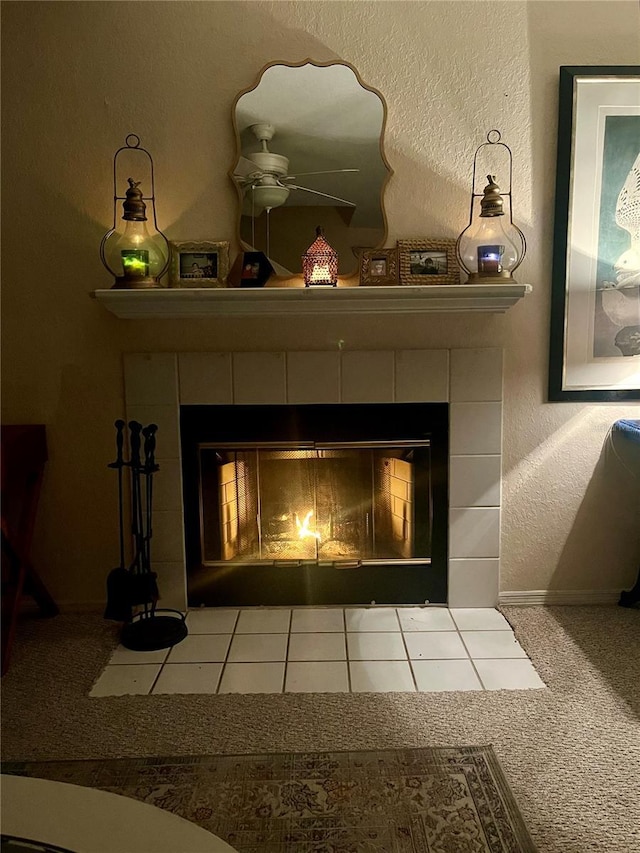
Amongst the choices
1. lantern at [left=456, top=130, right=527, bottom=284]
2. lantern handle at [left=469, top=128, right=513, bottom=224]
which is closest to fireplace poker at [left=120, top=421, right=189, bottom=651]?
lantern at [left=456, top=130, right=527, bottom=284]

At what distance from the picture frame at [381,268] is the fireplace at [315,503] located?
1.37 ft

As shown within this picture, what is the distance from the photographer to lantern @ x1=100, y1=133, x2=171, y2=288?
2.09m

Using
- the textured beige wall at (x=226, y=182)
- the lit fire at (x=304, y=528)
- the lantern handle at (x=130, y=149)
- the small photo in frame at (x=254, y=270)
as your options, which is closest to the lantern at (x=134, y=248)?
the lantern handle at (x=130, y=149)

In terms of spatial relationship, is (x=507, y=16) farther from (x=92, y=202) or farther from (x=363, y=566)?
(x=363, y=566)

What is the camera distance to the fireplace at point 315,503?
92.5 inches

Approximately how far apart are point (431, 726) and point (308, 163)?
1.69 meters

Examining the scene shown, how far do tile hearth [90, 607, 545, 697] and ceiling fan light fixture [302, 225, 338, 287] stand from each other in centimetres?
112

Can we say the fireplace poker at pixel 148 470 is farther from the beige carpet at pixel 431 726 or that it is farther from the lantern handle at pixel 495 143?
the lantern handle at pixel 495 143

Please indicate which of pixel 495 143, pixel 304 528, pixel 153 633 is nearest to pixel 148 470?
pixel 153 633

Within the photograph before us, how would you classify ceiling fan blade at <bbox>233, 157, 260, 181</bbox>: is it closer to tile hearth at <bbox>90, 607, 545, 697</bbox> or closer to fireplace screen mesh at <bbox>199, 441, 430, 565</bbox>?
fireplace screen mesh at <bbox>199, 441, 430, 565</bbox>

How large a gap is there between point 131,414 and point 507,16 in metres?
1.75

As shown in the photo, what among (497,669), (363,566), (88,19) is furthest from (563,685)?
(88,19)

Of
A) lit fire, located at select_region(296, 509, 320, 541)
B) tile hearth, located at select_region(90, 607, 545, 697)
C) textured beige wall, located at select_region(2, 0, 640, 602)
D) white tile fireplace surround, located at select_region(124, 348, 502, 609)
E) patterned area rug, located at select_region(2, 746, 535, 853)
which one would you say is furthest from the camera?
lit fire, located at select_region(296, 509, 320, 541)

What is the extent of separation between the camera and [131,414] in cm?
232
